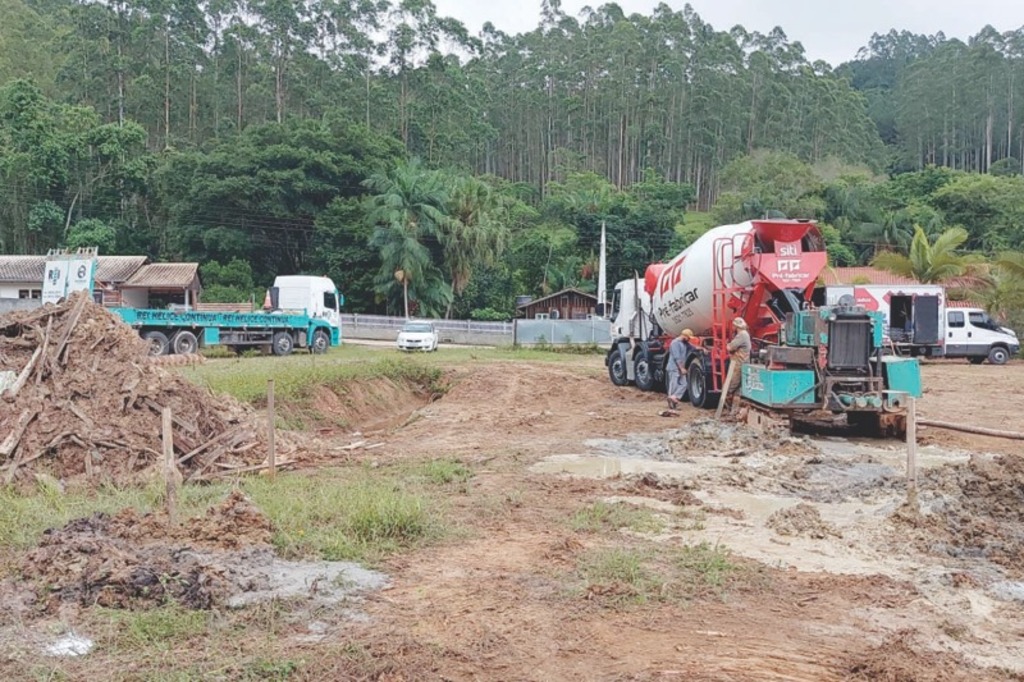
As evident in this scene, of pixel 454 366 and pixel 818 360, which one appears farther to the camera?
pixel 454 366

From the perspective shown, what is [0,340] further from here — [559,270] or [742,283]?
[559,270]

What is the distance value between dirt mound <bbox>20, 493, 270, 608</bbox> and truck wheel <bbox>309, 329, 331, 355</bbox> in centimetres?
2441

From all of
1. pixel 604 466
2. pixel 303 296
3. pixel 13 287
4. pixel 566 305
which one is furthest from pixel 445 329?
pixel 604 466

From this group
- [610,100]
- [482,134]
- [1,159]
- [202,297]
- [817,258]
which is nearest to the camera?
[817,258]

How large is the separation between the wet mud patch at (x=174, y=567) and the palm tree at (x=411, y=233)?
4026cm

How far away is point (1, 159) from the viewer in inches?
2051

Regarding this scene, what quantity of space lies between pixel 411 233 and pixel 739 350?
1342 inches

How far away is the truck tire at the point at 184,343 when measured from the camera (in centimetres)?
2762

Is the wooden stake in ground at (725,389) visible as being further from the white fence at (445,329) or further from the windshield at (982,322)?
the white fence at (445,329)

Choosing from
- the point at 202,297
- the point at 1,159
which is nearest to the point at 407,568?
the point at 202,297

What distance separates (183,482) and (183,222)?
46.5 meters

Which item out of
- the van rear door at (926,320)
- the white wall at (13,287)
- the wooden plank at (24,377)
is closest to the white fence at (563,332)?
the van rear door at (926,320)

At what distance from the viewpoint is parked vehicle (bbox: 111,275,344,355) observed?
27.2 metres

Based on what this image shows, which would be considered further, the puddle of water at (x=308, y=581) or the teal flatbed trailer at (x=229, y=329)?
the teal flatbed trailer at (x=229, y=329)
